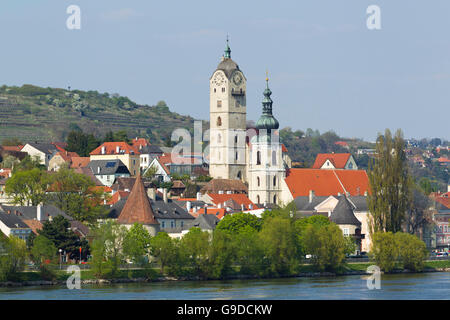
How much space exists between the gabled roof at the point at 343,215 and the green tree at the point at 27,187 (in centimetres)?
2167

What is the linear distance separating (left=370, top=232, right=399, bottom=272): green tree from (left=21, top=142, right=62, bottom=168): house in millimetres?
59616

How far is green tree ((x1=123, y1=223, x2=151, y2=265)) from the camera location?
72.1m

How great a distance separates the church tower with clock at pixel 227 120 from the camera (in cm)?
12212

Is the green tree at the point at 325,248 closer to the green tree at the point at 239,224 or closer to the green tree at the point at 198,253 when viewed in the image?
the green tree at the point at 239,224

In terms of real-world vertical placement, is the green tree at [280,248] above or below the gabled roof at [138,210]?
below

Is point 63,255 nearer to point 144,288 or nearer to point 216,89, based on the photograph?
point 144,288

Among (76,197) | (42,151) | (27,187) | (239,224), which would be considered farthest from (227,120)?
(239,224)

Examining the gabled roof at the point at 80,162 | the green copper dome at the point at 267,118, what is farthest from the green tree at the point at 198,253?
the gabled roof at the point at 80,162

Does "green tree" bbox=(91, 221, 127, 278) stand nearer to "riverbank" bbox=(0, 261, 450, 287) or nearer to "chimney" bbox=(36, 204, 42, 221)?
"riverbank" bbox=(0, 261, 450, 287)

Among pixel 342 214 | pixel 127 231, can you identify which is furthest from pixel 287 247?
pixel 342 214

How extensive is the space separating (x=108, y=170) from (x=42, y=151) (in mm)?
14982

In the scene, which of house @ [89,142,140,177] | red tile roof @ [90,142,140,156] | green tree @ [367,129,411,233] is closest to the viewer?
green tree @ [367,129,411,233]

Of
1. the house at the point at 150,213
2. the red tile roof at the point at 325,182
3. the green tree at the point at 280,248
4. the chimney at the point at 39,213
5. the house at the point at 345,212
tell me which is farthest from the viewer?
the red tile roof at the point at 325,182

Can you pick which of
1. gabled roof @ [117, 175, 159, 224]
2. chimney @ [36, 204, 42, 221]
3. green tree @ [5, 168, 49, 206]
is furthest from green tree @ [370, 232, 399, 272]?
green tree @ [5, 168, 49, 206]
